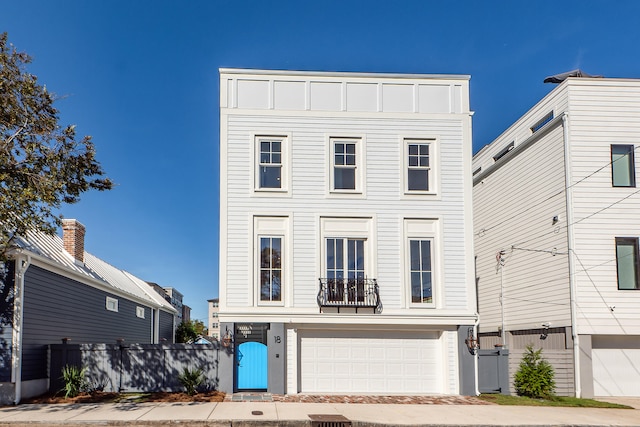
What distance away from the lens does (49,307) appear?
54.0 ft

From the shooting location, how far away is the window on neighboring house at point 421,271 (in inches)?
672

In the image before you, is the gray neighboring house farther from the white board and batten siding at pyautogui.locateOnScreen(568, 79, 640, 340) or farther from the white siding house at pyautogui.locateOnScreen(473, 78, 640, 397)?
the white board and batten siding at pyautogui.locateOnScreen(568, 79, 640, 340)

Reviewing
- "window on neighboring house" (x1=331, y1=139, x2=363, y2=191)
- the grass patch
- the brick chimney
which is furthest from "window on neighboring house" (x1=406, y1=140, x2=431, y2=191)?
the brick chimney

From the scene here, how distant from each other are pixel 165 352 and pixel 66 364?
265 centimetres

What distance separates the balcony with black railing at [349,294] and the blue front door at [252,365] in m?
2.19

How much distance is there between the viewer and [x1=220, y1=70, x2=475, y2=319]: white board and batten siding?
1688 cm

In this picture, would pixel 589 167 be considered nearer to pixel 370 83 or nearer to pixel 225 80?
pixel 370 83

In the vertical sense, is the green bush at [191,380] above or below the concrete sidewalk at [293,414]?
above

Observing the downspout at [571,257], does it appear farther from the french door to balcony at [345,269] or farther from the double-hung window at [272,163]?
the double-hung window at [272,163]

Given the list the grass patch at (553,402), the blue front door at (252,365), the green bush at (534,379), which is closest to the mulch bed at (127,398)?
the blue front door at (252,365)

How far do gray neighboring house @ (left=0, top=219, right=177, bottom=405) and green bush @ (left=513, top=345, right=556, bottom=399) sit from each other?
523 inches

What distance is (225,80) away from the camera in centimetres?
1738

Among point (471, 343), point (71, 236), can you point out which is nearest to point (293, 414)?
point (471, 343)

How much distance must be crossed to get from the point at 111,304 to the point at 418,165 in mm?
12840
